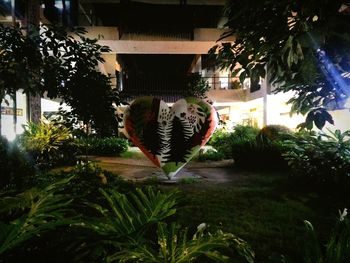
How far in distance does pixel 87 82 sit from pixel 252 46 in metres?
2.64

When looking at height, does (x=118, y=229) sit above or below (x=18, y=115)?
below

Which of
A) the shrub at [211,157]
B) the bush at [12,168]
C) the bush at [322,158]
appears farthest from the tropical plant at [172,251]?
the shrub at [211,157]

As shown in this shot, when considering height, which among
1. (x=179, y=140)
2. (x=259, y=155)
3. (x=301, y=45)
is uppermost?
(x=301, y=45)

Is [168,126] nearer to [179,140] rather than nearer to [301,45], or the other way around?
[179,140]

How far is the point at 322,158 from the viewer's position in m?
6.91

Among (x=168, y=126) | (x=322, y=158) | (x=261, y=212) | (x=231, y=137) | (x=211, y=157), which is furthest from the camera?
(x=231, y=137)

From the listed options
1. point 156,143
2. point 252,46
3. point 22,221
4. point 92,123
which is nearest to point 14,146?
point 156,143

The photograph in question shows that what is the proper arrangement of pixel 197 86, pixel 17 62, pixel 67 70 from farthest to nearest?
pixel 197 86 → pixel 67 70 → pixel 17 62

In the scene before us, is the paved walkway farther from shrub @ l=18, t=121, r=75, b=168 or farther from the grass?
shrub @ l=18, t=121, r=75, b=168

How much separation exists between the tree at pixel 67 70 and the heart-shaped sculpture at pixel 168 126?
9.56ft

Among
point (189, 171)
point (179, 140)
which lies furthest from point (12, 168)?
point (189, 171)

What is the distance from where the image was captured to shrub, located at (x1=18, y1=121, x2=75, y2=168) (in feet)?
31.0

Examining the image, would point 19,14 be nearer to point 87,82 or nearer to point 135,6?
point 135,6

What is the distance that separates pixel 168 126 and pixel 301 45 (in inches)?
230
